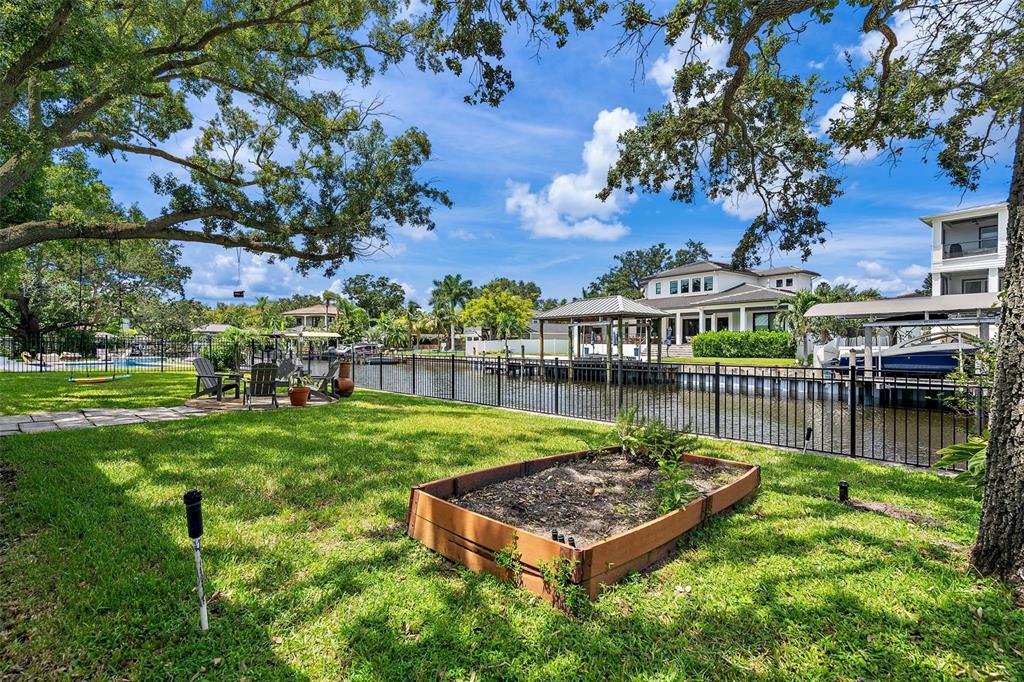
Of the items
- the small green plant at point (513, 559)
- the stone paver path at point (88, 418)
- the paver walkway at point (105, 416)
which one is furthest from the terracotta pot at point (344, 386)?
the small green plant at point (513, 559)

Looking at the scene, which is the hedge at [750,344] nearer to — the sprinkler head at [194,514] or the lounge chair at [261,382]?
the lounge chair at [261,382]

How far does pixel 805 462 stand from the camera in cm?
592

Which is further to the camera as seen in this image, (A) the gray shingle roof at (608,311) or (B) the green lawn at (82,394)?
(A) the gray shingle roof at (608,311)

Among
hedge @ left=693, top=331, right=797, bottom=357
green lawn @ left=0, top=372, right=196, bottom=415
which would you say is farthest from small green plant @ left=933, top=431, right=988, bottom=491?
hedge @ left=693, top=331, right=797, bottom=357

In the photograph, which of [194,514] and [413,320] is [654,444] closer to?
[194,514]

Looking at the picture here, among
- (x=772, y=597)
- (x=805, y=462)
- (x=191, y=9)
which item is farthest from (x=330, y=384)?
(x=772, y=597)

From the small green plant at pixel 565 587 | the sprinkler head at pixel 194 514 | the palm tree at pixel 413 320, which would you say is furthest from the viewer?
the palm tree at pixel 413 320

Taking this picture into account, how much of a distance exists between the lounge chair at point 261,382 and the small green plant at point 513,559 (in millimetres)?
8659

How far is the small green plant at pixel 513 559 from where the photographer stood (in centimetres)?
287

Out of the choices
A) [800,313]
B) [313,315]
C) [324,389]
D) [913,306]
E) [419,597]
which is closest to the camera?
[419,597]

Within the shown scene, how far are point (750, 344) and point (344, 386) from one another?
25.6m

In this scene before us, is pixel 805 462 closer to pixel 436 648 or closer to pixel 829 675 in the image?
pixel 829 675

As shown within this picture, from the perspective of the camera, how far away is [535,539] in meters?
2.80

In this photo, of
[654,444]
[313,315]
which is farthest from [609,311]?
[313,315]
